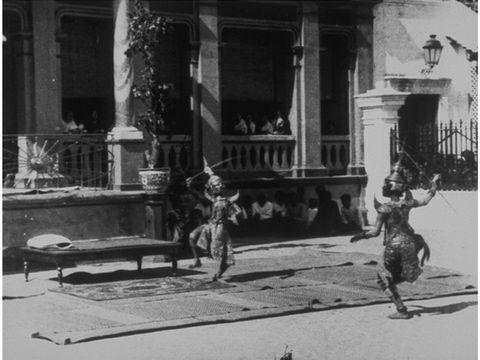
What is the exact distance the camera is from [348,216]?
1962 centimetres

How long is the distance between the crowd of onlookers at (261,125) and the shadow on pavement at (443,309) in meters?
9.26

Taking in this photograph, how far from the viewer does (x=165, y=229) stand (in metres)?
15.2

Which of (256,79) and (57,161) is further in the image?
(256,79)

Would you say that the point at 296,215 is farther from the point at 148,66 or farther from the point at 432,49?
the point at 148,66

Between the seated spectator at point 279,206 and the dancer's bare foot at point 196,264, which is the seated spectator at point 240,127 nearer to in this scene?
the seated spectator at point 279,206

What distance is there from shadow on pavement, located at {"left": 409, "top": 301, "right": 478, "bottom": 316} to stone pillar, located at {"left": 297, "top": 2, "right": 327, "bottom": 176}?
9.18 metres

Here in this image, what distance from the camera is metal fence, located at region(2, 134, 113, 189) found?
1518cm

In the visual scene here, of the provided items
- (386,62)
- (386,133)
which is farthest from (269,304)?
(386,62)

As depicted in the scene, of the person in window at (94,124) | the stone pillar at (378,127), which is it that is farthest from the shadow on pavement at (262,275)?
the person in window at (94,124)

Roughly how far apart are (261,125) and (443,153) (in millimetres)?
4187

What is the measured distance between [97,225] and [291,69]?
6825 millimetres

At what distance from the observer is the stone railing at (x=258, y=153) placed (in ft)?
63.7

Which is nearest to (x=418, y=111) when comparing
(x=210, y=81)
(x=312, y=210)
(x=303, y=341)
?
(x=312, y=210)

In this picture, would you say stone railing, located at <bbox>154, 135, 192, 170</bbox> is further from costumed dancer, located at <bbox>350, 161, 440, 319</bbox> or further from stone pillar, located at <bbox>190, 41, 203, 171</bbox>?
costumed dancer, located at <bbox>350, 161, 440, 319</bbox>
